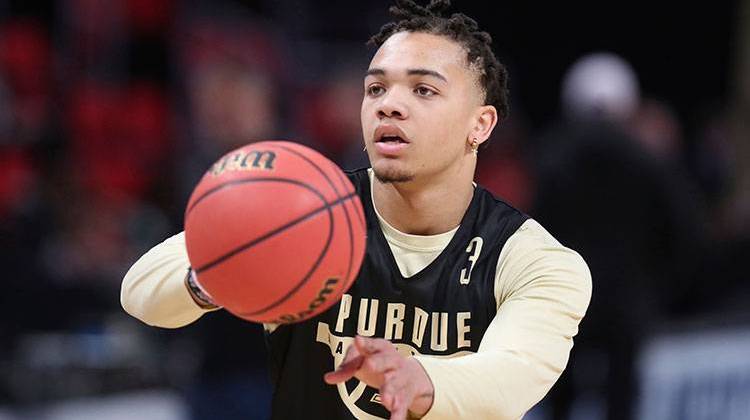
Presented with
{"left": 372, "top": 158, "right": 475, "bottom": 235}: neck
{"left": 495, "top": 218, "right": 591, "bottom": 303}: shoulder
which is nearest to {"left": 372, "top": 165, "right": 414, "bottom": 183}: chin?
{"left": 372, "top": 158, "right": 475, "bottom": 235}: neck

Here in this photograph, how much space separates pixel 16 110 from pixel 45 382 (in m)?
3.97

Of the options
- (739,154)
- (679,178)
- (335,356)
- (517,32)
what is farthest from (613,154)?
(517,32)

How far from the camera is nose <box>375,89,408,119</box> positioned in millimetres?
4129

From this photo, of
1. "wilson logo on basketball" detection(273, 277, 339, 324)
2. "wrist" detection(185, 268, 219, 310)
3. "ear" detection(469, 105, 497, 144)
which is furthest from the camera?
"ear" detection(469, 105, 497, 144)

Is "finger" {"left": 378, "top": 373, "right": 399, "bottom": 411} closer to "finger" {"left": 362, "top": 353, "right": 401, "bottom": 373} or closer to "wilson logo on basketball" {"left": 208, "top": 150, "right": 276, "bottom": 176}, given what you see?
"finger" {"left": 362, "top": 353, "right": 401, "bottom": 373}

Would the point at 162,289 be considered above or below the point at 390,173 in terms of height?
below

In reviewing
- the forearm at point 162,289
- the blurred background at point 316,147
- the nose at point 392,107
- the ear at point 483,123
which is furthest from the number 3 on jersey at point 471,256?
the blurred background at point 316,147

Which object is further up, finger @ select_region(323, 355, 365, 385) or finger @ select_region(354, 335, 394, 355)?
finger @ select_region(354, 335, 394, 355)

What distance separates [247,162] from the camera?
11.9 ft

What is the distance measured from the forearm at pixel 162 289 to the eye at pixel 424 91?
0.90 m

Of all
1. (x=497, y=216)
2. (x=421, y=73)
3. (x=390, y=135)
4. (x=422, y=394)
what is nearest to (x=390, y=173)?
(x=390, y=135)

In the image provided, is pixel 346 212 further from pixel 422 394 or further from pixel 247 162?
pixel 422 394

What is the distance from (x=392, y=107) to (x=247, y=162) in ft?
2.20

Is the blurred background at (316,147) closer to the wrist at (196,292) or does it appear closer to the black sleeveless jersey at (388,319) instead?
the black sleeveless jersey at (388,319)
